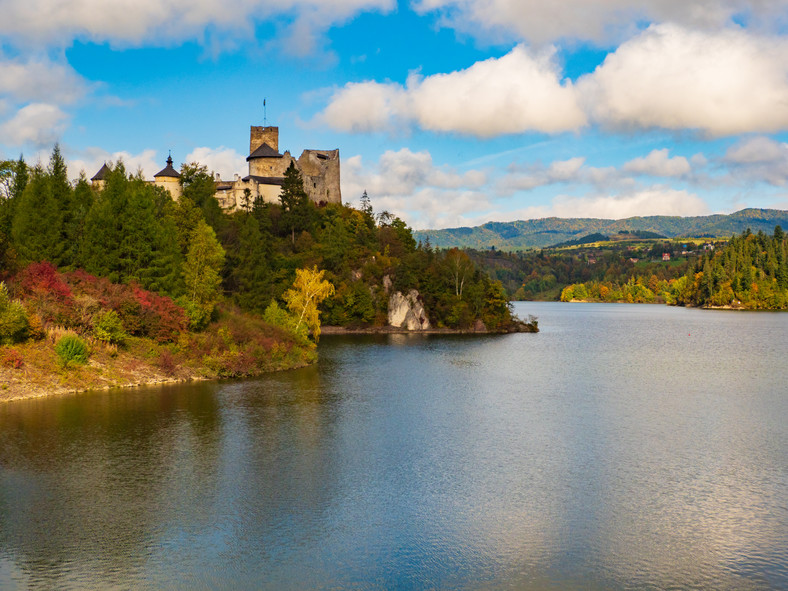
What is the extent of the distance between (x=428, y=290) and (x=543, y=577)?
89025 mm

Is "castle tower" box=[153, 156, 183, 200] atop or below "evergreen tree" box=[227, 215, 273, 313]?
atop

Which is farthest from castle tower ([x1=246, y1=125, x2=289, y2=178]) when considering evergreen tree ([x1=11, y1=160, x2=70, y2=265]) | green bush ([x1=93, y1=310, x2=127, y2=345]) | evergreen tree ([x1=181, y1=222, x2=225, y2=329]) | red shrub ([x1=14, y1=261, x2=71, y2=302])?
green bush ([x1=93, y1=310, x2=127, y2=345])

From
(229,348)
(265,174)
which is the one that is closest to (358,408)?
(229,348)

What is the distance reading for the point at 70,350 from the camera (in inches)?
1715

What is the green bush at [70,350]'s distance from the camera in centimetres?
4325

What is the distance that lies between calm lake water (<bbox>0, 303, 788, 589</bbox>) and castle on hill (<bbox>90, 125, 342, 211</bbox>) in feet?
204

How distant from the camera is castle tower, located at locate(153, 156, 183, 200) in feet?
319

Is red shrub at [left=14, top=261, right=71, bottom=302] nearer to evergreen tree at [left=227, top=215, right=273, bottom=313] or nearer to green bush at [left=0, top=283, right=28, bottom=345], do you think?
green bush at [left=0, top=283, right=28, bottom=345]

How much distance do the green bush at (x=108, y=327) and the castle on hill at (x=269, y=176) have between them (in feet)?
172

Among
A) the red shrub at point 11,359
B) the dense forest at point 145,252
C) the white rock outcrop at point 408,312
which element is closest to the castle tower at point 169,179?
the dense forest at point 145,252

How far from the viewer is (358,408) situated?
4072 cm

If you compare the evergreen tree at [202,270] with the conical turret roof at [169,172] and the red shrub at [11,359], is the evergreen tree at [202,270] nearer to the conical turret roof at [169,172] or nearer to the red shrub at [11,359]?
the red shrub at [11,359]

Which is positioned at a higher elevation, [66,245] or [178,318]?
[66,245]

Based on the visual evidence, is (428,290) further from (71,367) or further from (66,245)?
(71,367)
